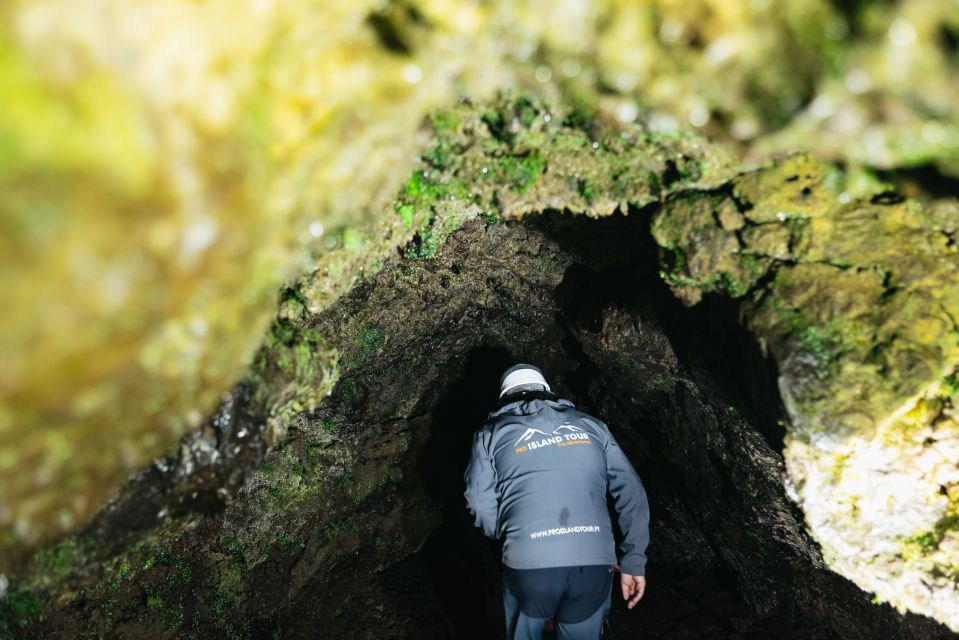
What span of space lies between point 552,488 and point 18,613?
2.89 metres

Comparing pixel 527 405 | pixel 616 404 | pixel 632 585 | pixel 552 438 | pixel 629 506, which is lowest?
pixel 632 585

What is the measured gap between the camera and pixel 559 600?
3301mm

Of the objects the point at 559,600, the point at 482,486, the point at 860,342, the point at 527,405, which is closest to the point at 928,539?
the point at 860,342

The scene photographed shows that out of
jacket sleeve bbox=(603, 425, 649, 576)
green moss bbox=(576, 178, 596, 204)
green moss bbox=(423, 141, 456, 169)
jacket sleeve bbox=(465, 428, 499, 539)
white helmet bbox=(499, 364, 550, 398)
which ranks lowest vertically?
jacket sleeve bbox=(603, 425, 649, 576)

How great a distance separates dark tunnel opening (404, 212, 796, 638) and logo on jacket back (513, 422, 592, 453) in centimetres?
84

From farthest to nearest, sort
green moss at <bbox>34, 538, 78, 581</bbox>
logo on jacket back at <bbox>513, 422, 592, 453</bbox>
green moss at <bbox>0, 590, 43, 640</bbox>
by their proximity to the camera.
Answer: logo on jacket back at <bbox>513, 422, 592, 453</bbox> < green moss at <bbox>0, 590, 43, 640</bbox> < green moss at <bbox>34, 538, 78, 581</bbox>

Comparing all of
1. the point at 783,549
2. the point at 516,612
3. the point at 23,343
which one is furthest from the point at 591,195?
the point at 783,549

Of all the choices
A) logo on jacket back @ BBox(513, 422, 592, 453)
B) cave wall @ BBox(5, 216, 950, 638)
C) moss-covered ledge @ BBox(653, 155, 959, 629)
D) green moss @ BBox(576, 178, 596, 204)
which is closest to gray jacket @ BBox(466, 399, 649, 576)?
logo on jacket back @ BBox(513, 422, 592, 453)

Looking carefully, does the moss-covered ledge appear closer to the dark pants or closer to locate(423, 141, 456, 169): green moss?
locate(423, 141, 456, 169): green moss

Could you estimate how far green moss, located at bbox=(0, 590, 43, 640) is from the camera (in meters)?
2.46

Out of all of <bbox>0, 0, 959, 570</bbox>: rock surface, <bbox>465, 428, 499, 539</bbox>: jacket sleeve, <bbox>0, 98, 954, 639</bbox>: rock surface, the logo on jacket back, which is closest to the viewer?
<bbox>0, 0, 959, 570</bbox>: rock surface

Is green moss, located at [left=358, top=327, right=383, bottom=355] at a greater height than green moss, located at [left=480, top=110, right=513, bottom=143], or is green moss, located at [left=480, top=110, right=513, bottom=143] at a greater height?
green moss, located at [left=358, top=327, right=383, bottom=355]

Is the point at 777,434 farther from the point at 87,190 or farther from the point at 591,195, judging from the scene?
the point at 87,190

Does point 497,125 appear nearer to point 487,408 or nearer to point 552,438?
point 552,438
